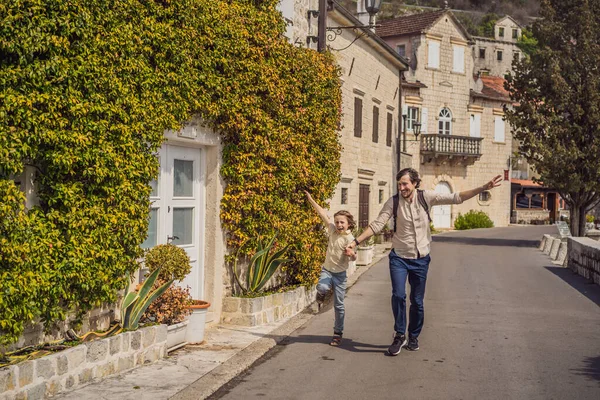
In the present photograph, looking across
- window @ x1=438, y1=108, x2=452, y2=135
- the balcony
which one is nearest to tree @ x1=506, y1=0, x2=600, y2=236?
the balcony

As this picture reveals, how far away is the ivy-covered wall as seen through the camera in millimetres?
6188

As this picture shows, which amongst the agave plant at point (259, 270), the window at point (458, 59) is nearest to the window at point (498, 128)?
the window at point (458, 59)

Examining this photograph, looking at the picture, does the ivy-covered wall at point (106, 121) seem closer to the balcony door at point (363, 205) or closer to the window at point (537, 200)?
the balcony door at point (363, 205)

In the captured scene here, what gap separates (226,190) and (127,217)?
309 cm

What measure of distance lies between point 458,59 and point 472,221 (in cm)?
1015

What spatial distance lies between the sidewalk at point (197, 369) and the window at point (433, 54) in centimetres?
3915

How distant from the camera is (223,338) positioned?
30.7ft

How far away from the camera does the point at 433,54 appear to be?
156 ft

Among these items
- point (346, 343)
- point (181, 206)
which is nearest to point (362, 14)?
point (181, 206)

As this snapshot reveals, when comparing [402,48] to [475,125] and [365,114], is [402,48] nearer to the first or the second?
[475,125]

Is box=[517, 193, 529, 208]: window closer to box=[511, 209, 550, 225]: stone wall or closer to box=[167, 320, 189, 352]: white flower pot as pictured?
box=[511, 209, 550, 225]: stone wall

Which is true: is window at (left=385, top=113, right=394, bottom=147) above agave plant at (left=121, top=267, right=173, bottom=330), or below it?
above

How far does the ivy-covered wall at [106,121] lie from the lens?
6.19 meters

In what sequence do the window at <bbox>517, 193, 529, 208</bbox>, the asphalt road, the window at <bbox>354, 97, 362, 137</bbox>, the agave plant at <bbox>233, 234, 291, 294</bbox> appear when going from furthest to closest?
the window at <bbox>517, 193, 529, 208</bbox>, the window at <bbox>354, 97, 362, 137</bbox>, the agave plant at <bbox>233, 234, 291, 294</bbox>, the asphalt road
